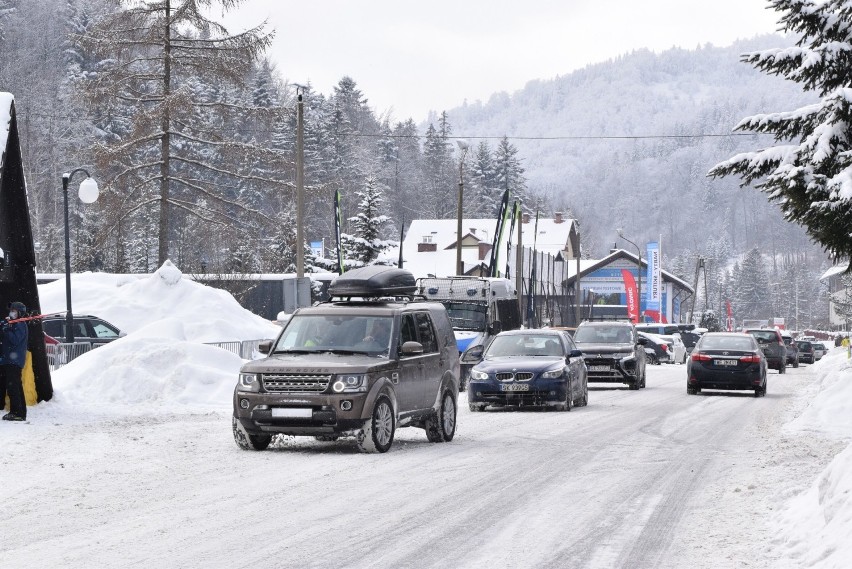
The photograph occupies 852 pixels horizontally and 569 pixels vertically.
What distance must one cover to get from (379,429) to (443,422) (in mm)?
1923

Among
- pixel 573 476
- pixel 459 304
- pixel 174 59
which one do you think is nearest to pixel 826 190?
pixel 573 476

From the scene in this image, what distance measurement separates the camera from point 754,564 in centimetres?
762

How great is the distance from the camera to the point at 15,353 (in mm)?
16719

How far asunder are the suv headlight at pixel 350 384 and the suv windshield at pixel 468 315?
55.5 ft

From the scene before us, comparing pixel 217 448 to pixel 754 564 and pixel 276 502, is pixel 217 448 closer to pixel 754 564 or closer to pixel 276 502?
pixel 276 502

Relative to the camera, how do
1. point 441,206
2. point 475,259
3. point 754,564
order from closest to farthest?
point 754,564 → point 475,259 → point 441,206

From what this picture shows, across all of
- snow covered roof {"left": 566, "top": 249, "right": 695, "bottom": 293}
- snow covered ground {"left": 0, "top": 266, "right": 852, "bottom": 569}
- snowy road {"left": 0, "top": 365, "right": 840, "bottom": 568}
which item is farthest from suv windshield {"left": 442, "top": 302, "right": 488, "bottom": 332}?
snow covered roof {"left": 566, "top": 249, "right": 695, "bottom": 293}

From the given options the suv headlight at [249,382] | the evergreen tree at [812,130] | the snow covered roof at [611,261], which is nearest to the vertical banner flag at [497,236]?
the evergreen tree at [812,130]

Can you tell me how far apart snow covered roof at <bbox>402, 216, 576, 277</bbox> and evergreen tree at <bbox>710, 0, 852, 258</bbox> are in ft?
269

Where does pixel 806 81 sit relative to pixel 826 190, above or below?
above

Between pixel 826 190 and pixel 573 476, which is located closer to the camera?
pixel 573 476

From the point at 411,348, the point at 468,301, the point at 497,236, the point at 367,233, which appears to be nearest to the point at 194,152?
the point at 367,233

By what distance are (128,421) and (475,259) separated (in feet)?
324

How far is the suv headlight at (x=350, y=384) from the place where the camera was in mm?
13836
